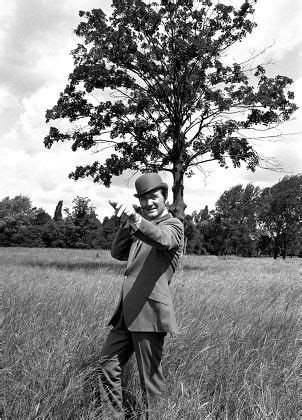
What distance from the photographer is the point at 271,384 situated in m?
3.31

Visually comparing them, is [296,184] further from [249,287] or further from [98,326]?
[98,326]

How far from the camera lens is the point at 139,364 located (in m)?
2.77

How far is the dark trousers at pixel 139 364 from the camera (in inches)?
108

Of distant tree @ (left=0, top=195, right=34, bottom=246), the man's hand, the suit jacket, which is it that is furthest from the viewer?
distant tree @ (left=0, top=195, right=34, bottom=246)

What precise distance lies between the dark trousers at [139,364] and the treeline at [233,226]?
52449 mm

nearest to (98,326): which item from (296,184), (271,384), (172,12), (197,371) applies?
(197,371)

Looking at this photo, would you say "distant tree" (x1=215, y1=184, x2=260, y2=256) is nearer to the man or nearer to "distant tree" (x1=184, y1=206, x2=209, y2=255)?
"distant tree" (x1=184, y1=206, x2=209, y2=255)

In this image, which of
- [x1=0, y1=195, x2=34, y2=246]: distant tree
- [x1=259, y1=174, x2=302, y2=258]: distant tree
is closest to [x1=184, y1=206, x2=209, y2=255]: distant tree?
[x1=259, y1=174, x2=302, y2=258]: distant tree

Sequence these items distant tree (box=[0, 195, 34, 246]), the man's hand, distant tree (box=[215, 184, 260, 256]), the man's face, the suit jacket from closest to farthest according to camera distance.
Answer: the man's hand
the suit jacket
the man's face
distant tree (box=[215, 184, 260, 256])
distant tree (box=[0, 195, 34, 246])

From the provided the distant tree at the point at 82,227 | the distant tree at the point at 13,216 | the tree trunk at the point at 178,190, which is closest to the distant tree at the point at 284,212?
the distant tree at the point at 82,227

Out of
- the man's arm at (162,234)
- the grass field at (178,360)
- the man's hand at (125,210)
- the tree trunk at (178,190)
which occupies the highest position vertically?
the tree trunk at (178,190)

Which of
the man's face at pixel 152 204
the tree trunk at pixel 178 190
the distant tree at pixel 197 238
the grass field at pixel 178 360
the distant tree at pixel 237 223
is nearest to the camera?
the grass field at pixel 178 360

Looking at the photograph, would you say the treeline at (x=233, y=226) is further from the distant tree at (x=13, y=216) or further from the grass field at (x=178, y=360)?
the grass field at (x=178, y=360)

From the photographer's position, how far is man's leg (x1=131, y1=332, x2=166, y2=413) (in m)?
2.75
